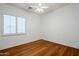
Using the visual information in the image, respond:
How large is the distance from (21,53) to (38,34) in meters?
0.46

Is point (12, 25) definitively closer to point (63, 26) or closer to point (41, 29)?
point (41, 29)

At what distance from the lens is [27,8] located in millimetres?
1553

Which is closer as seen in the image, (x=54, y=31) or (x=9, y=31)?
A: (x=9, y=31)

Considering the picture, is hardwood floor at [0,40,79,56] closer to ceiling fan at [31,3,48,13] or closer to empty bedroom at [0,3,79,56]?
empty bedroom at [0,3,79,56]

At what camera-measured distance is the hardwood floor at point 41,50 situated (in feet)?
4.80

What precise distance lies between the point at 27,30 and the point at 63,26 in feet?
2.22

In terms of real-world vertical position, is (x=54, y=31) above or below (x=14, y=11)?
below

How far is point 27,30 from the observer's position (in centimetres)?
169

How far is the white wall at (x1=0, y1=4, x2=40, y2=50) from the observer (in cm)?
149

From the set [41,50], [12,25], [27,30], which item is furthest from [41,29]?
[12,25]

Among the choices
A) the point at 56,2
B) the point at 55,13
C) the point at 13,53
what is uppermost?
the point at 56,2

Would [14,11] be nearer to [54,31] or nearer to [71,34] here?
[54,31]

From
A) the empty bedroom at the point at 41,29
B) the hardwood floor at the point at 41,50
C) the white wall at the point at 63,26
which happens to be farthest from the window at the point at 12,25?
the white wall at the point at 63,26

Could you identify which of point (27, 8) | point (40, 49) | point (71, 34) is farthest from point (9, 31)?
point (71, 34)
